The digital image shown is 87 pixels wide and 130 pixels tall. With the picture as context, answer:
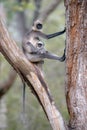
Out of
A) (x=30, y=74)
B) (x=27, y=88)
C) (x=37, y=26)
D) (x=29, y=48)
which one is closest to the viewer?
(x=30, y=74)

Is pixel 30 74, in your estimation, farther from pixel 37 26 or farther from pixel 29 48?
pixel 37 26

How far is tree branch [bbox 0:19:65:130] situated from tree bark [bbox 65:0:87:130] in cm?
16

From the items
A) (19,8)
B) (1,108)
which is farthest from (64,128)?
(1,108)

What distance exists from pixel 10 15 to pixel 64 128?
5.71m

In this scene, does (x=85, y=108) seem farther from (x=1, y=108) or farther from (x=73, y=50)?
(x=1, y=108)

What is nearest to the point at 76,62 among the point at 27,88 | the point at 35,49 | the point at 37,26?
the point at 35,49

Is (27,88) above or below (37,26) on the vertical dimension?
below

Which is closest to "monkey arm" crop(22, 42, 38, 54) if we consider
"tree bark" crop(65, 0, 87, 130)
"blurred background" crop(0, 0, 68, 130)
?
"tree bark" crop(65, 0, 87, 130)

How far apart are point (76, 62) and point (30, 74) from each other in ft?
1.40

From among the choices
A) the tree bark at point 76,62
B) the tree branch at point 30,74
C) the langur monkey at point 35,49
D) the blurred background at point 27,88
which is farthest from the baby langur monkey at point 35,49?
the blurred background at point 27,88

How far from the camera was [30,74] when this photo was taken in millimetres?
3891

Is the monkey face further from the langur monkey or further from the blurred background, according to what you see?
→ the blurred background

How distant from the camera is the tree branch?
3.80 metres

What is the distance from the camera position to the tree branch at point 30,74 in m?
3.80
